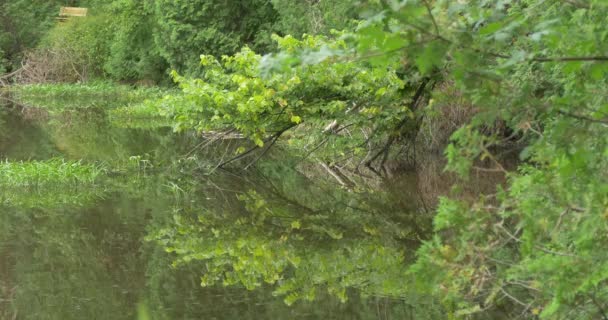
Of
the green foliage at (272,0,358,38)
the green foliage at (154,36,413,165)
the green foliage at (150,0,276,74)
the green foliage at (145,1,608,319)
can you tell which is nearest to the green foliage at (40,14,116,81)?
the green foliage at (150,0,276,74)

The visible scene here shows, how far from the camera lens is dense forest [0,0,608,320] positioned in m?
3.25

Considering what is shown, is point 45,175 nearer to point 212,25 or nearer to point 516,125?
point 516,125

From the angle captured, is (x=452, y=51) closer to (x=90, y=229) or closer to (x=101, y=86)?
(x=90, y=229)

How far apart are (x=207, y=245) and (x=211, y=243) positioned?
10cm

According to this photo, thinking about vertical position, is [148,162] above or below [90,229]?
below

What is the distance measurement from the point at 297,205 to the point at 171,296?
4342 millimetres

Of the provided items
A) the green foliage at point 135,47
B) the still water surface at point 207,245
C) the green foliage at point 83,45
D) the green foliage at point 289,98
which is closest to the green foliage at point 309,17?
the green foliage at point 135,47

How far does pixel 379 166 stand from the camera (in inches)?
554

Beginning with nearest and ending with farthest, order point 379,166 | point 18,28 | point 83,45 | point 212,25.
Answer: point 379,166
point 212,25
point 83,45
point 18,28

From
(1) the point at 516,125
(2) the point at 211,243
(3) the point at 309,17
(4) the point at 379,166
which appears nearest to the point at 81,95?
(3) the point at 309,17

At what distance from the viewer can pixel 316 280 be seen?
24.0 ft

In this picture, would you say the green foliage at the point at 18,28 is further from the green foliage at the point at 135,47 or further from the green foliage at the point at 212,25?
the green foliage at the point at 212,25

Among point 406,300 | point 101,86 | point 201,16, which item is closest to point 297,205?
point 406,300

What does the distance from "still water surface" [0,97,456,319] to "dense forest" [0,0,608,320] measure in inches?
1.8
